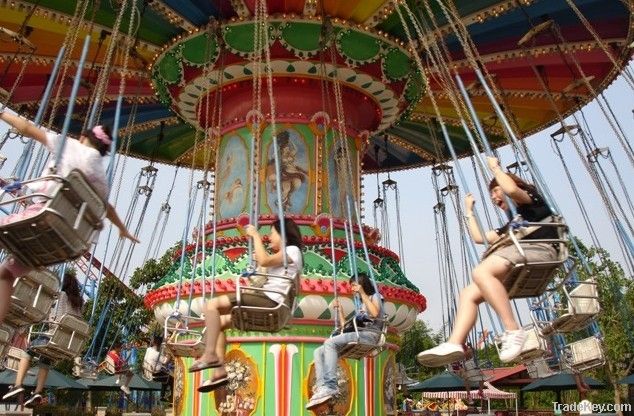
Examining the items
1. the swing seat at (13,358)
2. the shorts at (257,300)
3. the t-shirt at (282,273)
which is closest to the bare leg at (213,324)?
the shorts at (257,300)

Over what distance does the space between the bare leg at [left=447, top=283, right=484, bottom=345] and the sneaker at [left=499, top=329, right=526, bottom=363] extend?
264 millimetres

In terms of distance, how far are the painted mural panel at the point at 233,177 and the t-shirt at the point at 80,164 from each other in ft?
20.2

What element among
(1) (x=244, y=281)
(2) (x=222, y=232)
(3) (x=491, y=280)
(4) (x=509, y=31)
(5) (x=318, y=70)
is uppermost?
(4) (x=509, y=31)

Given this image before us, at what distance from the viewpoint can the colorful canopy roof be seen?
34.8ft

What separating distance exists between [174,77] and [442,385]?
1540 centimetres

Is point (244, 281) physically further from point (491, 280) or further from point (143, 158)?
point (143, 158)

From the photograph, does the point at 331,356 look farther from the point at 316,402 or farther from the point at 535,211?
the point at 535,211

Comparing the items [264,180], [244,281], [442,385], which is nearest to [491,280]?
[244,281]

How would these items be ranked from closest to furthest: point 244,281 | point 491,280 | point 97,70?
point 491,280
point 244,281
point 97,70

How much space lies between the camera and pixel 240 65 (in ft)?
36.4

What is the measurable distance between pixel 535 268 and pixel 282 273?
2059mm

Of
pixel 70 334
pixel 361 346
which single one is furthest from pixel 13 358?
pixel 361 346

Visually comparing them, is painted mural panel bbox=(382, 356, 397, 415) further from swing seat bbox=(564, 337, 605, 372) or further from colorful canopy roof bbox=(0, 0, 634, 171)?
colorful canopy roof bbox=(0, 0, 634, 171)

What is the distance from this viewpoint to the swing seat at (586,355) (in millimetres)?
8141
